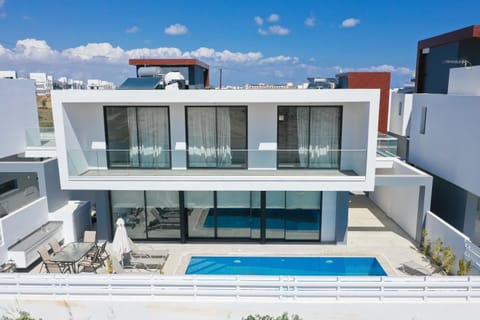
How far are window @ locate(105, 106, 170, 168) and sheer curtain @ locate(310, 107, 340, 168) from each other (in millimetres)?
5893

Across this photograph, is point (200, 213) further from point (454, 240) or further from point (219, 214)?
point (454, 240)

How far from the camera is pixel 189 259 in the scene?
46.7 feet

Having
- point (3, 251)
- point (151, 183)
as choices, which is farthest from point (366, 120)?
point (3, 251)

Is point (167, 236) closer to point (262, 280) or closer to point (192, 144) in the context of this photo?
point (192, 144)

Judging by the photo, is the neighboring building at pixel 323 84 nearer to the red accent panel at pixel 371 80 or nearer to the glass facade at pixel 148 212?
the glass facade at pixel 148 212

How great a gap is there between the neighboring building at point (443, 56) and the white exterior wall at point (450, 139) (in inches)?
136

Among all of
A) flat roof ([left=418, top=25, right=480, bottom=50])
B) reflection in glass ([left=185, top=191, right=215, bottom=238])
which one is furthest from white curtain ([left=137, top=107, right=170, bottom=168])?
flat roof ([left=418, top=25, right=480, bottom=50])

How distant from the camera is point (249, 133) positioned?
47.0 feet

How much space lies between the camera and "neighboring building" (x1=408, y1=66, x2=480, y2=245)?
13953 mm

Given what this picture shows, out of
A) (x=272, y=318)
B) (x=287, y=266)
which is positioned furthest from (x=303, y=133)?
(x=272, y=318)

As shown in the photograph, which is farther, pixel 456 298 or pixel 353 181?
pixel 353 181

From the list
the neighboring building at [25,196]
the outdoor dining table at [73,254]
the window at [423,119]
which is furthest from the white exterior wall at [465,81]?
the neighboring building at [25,196]

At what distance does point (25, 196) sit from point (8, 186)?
44.2 inches

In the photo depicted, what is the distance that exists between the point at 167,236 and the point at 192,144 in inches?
177
